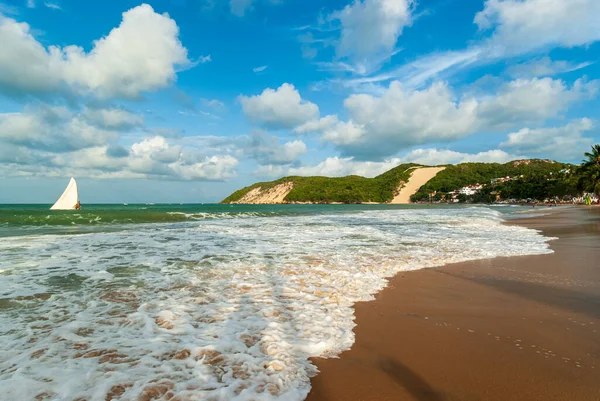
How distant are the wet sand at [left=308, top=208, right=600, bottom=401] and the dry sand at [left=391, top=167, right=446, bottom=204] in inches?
5575

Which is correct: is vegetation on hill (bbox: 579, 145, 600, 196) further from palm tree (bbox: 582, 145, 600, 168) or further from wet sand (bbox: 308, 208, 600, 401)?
wet sand (bbox: 308, 208, 600, 401)

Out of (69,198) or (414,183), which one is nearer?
(69,198)

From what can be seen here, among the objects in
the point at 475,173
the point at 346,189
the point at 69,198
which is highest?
the point at 475,173

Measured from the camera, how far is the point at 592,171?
63406 mm

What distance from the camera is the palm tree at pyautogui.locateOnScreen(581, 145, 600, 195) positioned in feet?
203

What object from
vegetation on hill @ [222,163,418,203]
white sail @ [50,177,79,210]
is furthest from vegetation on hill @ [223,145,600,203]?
white sail @ [50,177,79,210]

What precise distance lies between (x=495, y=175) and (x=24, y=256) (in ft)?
533

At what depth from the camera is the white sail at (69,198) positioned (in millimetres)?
40000

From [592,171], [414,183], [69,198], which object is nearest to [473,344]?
[69,198]

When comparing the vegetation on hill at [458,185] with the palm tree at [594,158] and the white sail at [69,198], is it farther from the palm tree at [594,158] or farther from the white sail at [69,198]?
the white sail at [69,198]

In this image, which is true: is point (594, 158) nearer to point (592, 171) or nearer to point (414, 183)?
point (592, 171)

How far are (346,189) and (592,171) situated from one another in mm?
95234

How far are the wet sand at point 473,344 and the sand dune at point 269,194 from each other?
531ft

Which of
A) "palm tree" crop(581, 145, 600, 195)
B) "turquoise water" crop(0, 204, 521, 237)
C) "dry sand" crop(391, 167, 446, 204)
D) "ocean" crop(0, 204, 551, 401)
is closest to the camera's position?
"ocean" crop(0, 204, 551, 401)
